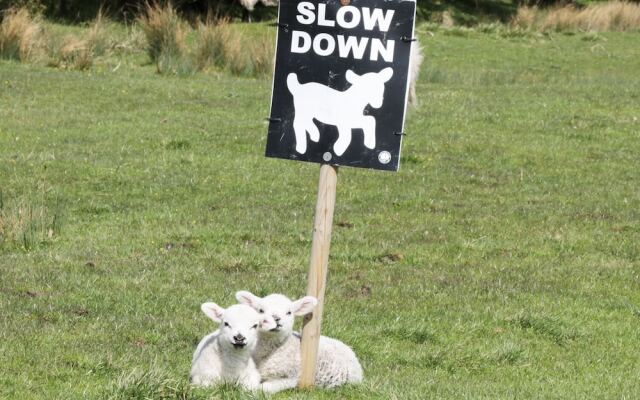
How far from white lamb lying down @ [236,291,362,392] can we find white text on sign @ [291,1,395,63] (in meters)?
1.49

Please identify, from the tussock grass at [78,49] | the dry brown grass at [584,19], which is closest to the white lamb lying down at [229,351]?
the tussock grass at [78,49]

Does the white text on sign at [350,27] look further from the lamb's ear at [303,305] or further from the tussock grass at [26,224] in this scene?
the tussock grass at [26,224]

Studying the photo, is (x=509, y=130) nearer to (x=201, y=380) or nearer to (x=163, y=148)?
A: (x=163, y=148)

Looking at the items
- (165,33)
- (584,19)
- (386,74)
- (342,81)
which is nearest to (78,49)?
(165,33)

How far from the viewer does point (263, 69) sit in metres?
27.0

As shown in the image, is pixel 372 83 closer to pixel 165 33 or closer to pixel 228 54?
pixel 228 54

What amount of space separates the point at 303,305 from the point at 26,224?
597 centimetres

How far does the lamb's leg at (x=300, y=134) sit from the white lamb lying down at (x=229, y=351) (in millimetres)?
1039

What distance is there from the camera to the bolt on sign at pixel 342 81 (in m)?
7.12

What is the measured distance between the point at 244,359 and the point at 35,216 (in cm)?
610

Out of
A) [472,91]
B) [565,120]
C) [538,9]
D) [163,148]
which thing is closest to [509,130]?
[565,120]

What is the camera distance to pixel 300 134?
A: 724 centimetres

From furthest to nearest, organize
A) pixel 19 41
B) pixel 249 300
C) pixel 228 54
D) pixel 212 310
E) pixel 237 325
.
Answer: pixel 228 54
pixel 19 41
pixel 249 300
pixel 212 310
pixel 237 325

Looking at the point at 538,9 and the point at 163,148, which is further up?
the point at 538,9
